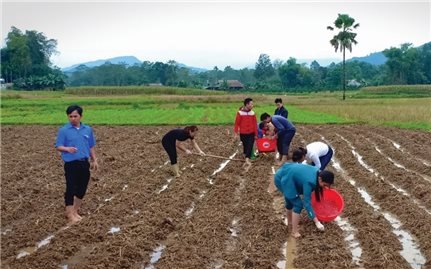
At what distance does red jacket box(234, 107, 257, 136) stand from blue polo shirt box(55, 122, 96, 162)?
16.1 ft

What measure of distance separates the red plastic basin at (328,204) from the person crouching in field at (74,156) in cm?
364

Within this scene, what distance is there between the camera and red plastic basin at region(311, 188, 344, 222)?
7065mm

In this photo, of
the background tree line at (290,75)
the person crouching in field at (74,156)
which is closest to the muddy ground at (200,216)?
the person crouching in field at (74,156)

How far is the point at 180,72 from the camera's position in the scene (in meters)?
101

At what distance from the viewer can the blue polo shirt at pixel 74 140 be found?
7043 mm

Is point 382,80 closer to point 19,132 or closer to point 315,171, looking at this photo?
point 19,132

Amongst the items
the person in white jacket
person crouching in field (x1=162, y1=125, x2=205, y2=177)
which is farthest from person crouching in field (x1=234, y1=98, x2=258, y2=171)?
the person in white jacket

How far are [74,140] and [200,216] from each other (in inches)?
90.0

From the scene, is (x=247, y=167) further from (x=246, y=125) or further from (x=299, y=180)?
(x=299, y=180)

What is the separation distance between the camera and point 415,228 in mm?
6773

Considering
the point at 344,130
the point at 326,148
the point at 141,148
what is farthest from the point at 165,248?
the point at 344,130

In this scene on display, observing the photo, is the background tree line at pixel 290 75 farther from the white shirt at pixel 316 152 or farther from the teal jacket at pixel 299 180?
the teal jacket at pixel 299 180

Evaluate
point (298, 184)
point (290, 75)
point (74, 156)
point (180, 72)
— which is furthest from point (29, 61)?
point (298, 184)

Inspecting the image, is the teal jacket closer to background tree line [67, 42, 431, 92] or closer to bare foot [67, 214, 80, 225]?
bare foot [67, 214, 80, 225]
